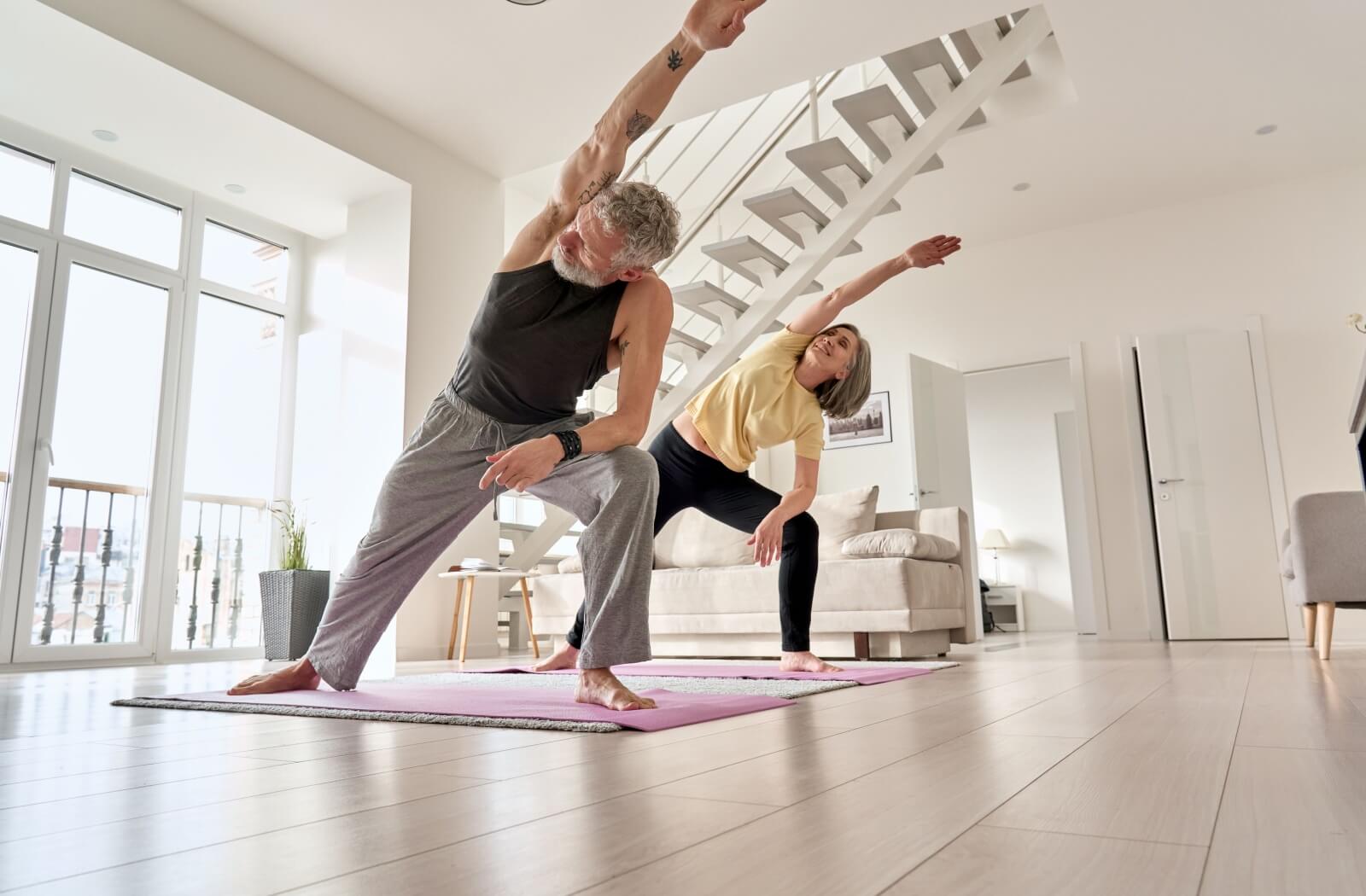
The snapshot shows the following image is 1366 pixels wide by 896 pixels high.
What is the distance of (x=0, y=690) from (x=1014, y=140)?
19.0 ft

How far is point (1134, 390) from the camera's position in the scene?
21.4 ft

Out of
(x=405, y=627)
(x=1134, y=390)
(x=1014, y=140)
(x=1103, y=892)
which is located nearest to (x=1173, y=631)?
(x=1134, y=390)

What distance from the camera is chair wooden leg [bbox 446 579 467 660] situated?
5.07 m

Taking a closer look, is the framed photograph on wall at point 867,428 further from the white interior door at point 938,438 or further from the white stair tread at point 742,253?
the white stair tread at point 742,253

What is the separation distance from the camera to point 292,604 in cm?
466

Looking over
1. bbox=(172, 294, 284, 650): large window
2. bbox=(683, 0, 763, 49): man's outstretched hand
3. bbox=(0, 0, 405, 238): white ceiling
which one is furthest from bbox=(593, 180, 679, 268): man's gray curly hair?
bbox=(172, 294, 284, 650): large window

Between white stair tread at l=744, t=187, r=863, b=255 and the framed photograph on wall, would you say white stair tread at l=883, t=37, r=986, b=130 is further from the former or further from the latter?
the framed photograph on wall

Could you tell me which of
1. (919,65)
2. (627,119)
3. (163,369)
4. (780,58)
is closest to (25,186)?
(163,369)

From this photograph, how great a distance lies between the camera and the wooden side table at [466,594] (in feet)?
15.3

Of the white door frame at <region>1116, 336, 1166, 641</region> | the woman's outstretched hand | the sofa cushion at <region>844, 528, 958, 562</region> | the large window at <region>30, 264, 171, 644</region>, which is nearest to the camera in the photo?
the woman's outstretched hand

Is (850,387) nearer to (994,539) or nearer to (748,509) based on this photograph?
(748,509)

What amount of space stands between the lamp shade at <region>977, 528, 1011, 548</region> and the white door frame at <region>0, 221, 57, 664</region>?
8041 mm

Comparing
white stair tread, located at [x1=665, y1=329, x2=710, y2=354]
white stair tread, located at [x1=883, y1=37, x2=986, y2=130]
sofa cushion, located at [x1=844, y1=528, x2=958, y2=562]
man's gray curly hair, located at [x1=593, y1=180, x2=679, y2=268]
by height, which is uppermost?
white stair tread, located at [x1=883, y1=37, x2=986, y2=130]

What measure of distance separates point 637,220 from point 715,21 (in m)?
0.46
